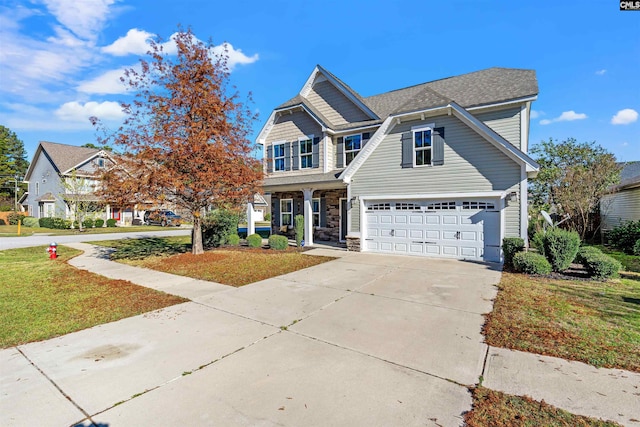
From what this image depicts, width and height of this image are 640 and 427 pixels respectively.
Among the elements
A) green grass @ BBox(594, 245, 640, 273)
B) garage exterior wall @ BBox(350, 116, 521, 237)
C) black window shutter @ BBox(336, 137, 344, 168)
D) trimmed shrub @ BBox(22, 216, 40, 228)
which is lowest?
green grass @ BBox(594, 245, 640, 273)

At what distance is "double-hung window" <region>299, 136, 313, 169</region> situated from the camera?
1600cm

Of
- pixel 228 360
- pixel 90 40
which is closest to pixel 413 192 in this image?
pixel 228 360

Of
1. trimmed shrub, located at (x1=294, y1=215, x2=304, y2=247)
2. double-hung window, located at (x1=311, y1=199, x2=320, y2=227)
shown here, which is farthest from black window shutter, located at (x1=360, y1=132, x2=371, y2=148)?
trimmed shrub, located at (x1=294, y1=215, x2=304, y2=247)

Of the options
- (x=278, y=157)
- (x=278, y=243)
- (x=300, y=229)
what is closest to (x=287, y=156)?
(x=278, y=157)

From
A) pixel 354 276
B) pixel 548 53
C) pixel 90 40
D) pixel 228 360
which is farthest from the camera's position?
pixel 548 53

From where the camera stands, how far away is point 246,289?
23.6ft

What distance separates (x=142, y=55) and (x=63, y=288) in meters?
8.20

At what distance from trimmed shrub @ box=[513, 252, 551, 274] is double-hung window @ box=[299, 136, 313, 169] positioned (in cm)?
1055

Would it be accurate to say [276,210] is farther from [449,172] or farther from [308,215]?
[449,172]

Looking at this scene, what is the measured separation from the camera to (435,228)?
459 inches

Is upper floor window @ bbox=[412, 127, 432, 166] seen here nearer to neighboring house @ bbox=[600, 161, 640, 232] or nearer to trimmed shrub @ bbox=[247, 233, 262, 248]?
trimmed shrub @ bbox=[247, 233, 262, 248]

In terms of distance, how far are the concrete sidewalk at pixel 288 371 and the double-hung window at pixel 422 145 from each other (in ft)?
23.3

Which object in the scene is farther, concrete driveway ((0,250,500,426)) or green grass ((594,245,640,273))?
green grass ((594,245,640,273))

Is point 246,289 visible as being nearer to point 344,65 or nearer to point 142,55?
point 142,55
